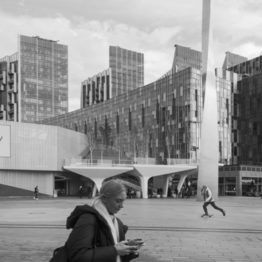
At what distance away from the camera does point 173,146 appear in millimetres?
94250

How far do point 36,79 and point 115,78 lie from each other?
27.4m

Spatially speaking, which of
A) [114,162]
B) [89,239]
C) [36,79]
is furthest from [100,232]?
[36,79]

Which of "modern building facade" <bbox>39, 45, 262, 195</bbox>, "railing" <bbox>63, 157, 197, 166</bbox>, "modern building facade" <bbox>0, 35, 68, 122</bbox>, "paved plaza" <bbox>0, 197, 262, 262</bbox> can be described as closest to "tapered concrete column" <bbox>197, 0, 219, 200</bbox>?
"railing" <bbox>63, 157, 197, 166</bbox>

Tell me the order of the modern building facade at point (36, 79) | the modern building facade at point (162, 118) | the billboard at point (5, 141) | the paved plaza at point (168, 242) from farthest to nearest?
the modern building facade at point (36, 79), the modern building facade at point (162, 118), the billboard at point (5, 141), the paved plaza at point (168, 242)

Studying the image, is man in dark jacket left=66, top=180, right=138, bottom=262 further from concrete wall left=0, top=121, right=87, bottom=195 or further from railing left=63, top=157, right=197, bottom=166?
concrete wall left=0, top=121, right=87, bottom=195

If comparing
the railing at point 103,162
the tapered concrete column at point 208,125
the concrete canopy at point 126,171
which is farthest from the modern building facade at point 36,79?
the tapered concrete column at point 208,125

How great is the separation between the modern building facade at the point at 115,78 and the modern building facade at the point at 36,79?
8298 mm

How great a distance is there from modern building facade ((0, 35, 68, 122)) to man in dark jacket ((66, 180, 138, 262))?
5032 inches

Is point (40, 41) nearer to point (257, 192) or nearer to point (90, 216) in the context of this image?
point (257, 192)

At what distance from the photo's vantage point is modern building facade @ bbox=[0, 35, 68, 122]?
440ft

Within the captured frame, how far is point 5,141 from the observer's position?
5775 cm

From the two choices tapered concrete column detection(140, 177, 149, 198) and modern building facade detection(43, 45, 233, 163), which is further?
modern building facade detection(43, 45, 233, 163)

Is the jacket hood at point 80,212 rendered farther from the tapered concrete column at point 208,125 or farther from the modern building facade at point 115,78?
the modern building facade at point 115,78

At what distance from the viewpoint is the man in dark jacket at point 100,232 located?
3.25 m
